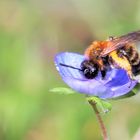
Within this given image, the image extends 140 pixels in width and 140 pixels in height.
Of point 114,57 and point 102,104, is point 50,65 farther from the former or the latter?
point 102,104

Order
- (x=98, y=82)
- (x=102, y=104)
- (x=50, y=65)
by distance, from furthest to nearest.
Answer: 1. (x=50, y=65)
2. (x=98, y=82)
3. (x=102, y=104)

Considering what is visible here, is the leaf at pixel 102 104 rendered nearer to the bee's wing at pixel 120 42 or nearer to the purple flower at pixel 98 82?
the purple flower at pixel 98 82

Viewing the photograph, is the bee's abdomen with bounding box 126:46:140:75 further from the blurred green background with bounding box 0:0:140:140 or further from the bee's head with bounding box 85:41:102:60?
the blurred green background with bounding box 0:0:140:140

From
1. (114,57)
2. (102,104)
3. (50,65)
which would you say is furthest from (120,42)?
(50,65)

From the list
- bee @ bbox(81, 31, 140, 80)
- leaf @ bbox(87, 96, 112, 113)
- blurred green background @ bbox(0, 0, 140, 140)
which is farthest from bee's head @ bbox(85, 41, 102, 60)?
blurred green background @ bbox(0, 0, 140, 140)

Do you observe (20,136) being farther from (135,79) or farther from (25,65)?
(135,79)

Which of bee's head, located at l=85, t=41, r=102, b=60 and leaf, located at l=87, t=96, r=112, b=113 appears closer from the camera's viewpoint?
leaf, located at l=87, t=96, r=112, b=113
